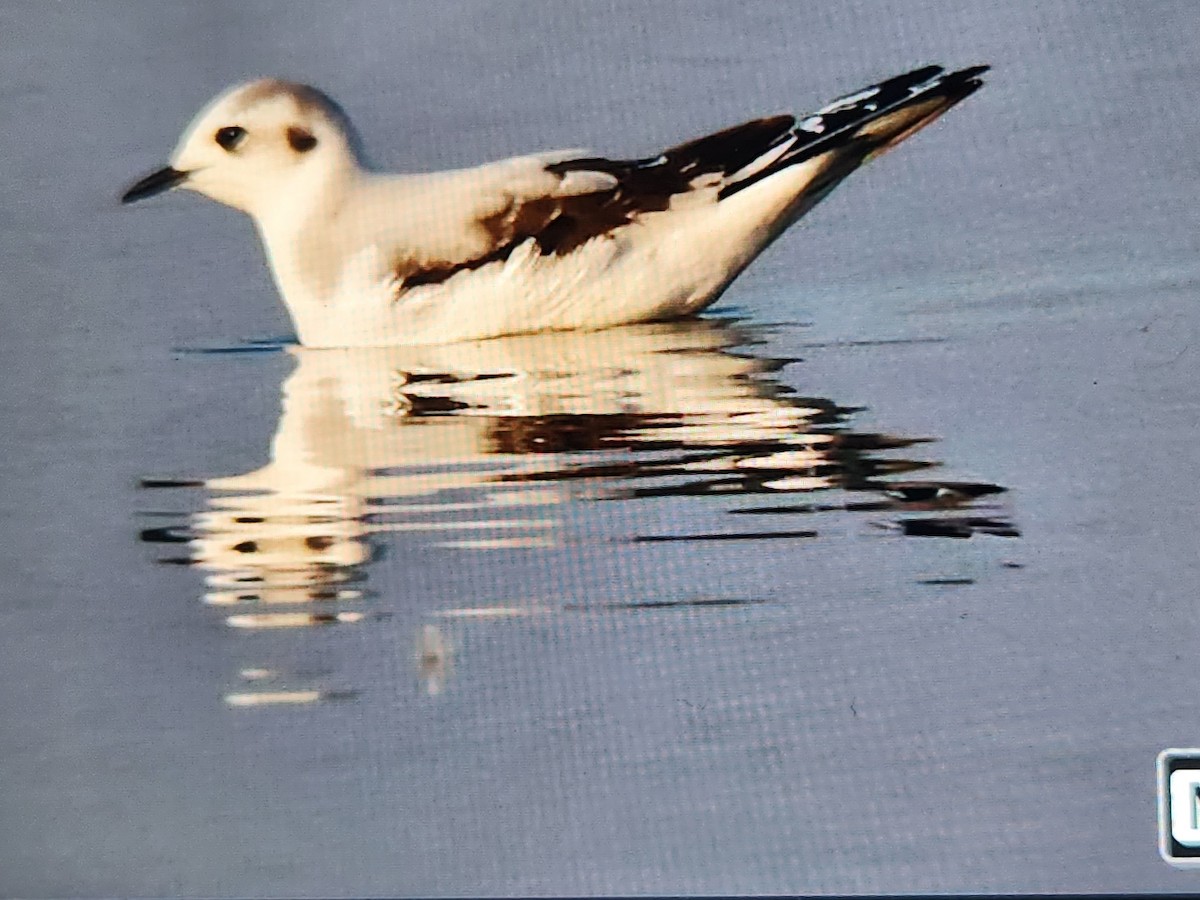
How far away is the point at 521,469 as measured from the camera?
2236 mm

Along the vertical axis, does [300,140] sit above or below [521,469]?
above

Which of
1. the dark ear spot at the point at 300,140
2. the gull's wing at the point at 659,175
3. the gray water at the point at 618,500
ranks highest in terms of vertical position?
the dark ear spot at the point at 300,140

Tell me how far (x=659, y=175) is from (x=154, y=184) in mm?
596

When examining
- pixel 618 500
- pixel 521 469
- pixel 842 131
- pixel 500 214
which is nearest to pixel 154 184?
pixel 500 214

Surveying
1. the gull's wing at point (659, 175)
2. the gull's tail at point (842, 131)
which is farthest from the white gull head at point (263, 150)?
the gull's tail at point (842, 131)

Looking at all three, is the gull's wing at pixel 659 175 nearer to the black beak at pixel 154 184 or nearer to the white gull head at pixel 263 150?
the white gull head at pixel 263 150

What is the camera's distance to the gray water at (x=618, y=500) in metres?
2.17

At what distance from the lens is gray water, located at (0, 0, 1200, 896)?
2174 mm

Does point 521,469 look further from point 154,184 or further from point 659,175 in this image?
point 154,184

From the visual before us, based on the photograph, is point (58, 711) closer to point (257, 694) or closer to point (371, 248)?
point (257, 694)

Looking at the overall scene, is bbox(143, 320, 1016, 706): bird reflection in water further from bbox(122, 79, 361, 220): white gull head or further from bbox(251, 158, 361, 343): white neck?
bbox(122, 79, 361, 220): white gull head

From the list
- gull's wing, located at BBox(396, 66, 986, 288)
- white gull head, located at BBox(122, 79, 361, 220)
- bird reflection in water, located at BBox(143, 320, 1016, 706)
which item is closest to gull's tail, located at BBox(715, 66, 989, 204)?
gull's wing, located at BBox(396, 66, 986, 288)

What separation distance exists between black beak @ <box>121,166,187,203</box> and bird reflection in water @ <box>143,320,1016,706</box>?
0.81 feet

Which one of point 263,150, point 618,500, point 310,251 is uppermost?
point 263,150
